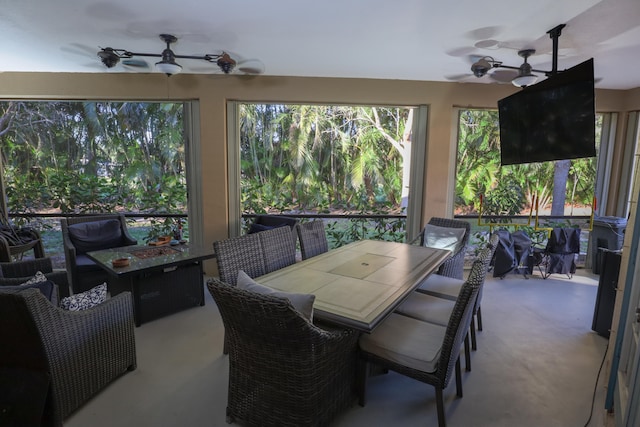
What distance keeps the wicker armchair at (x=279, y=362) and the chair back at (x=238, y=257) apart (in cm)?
57

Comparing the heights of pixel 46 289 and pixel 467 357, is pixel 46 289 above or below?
above

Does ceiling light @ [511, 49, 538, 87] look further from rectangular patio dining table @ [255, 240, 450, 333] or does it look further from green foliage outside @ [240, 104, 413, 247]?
green foliage outside @ [240, 104, 413, 247]

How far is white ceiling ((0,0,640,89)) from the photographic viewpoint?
2.25 metres

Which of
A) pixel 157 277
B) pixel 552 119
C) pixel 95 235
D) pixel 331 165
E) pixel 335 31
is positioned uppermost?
pixel 335 31

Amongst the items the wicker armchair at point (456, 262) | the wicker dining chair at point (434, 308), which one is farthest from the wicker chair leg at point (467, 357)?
the wicker armchair at point (456, 262)

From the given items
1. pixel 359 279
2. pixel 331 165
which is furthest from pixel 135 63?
pixel 331 165

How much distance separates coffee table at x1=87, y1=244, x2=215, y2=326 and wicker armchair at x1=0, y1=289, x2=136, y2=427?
80 centimetres

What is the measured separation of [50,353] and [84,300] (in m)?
0.38

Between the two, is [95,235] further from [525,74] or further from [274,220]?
[525,74]

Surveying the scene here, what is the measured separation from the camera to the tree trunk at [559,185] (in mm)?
4836

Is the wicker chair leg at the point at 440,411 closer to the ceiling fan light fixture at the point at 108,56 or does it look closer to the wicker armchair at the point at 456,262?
the wicker armchair at the point at 456,262

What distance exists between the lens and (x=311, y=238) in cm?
313

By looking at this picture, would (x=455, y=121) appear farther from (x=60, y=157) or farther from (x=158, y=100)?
(x=60, y=157)

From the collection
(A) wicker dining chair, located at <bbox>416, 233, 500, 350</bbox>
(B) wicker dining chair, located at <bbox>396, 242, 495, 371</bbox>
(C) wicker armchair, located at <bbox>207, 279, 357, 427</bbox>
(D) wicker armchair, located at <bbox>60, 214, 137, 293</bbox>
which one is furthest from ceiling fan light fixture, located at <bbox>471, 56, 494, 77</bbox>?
(D) wicker armchair, located at <bbox>60, 214, 137, 293</bbox>
